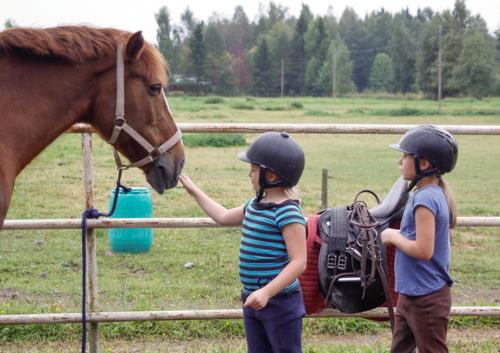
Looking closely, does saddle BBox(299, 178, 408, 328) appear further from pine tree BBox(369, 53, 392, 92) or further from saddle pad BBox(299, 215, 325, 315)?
pine tree BBox(369, 53, 392, 92)

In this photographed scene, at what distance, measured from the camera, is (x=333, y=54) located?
249ft

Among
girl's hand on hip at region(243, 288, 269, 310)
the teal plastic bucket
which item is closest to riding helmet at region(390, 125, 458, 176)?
girl's hand on hip at region(243, 288, 269, 310)

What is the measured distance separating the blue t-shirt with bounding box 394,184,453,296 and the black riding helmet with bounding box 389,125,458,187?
0.09 m

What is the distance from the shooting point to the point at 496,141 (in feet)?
71.2

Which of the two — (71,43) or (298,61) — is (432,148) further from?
(298,61)

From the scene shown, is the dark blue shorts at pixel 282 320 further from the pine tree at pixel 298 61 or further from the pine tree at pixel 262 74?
the pine tree at pixel 298 61

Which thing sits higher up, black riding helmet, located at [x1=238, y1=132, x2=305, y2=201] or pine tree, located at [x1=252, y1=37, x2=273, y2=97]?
pine tree, located at [x1=252, y1=37, x2=273, y2=97]

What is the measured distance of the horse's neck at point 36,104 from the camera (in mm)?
3010

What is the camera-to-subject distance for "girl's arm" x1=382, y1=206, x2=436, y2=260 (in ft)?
10.0

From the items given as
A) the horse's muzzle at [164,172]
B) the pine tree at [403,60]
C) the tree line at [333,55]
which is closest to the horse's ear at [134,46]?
the horse's muzzle at [164,172]

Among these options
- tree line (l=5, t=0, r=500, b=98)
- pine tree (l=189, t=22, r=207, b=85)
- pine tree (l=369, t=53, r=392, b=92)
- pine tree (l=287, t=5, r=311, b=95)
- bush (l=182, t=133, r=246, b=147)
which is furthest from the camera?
pine tree (l=369, t=53, r=392, b=92)

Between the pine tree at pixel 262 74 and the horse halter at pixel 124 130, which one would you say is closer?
the horse halter at pixel 124 130

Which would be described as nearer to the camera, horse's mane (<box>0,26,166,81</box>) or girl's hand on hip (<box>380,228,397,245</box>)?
horse's mane (<box>0,26,166,81</box>)

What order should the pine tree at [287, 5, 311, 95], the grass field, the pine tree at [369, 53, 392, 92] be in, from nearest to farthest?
the grass field → the pine tree at [287, 5, 311, 95] → the pine tree at [369, 53, 392, 92]
